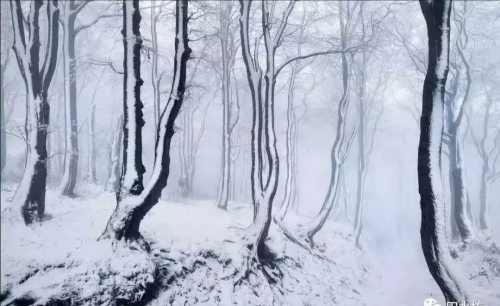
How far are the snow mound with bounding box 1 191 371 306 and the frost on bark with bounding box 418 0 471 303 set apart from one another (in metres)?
3.61

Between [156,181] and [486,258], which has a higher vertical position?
[156,181]

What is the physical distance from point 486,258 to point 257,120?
360 inches

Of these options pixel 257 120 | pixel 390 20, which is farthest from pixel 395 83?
pixel 257 120

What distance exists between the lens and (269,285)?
7863 mm

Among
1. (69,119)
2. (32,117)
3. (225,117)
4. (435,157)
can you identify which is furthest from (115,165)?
(435,157)

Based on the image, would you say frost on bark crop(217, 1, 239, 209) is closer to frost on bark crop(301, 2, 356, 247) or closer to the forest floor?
the forest floor

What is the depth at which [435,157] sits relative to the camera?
5.84 m

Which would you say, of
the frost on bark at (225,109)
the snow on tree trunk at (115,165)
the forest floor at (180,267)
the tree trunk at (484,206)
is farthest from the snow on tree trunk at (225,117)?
the tree trunk at (484,206)

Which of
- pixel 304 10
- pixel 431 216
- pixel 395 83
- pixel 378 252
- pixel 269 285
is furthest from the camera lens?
pixel 395 83

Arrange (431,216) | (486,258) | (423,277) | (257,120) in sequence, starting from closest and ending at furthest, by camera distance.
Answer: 1. (431,216)
2. (257,120)
3. (486,258)
4. (423,277)

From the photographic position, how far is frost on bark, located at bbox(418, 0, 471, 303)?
5570 millimetres

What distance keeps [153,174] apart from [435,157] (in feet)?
18.7

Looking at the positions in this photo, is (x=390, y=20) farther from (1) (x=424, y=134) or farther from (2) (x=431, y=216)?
(2) (x=431, y=216)

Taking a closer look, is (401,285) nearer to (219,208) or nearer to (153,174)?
(219,208)
